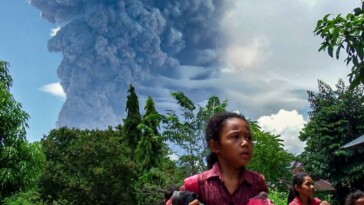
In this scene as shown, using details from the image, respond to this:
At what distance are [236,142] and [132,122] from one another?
38112mm

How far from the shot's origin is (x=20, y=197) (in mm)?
22953

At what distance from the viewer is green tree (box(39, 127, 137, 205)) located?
29.4 m

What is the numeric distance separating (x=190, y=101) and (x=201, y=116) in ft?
3.04

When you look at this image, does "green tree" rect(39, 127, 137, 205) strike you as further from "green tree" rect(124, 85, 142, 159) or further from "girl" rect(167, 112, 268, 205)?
"girl" rect(167, 112, 268, 205)

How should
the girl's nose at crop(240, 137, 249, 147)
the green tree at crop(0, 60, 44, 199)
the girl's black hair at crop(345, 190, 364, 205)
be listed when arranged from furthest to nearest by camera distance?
the green tree at crop(0, 60, 44, 199), the girl's black hair at crop(345, 190, 364, 205), the girl's nose at crop(240, 137, 249, 147)

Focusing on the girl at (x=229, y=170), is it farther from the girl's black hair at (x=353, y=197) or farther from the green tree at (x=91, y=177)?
the green tree at (x=91, y=177)

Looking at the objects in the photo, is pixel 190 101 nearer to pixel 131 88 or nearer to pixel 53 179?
pixel 53 179

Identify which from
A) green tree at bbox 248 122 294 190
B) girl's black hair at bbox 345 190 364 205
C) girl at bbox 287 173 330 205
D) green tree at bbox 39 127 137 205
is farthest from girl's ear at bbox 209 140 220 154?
green tree at bbox 39 127 137 205

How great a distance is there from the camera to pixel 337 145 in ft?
89.9

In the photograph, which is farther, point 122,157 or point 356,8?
point 122,157

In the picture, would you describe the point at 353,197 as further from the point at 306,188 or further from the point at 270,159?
the point at 270,159

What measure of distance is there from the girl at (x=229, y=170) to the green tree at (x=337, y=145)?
2360 cm

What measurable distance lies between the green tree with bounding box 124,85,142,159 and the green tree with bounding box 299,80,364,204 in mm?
14678

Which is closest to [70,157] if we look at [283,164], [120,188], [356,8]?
[120,188]
